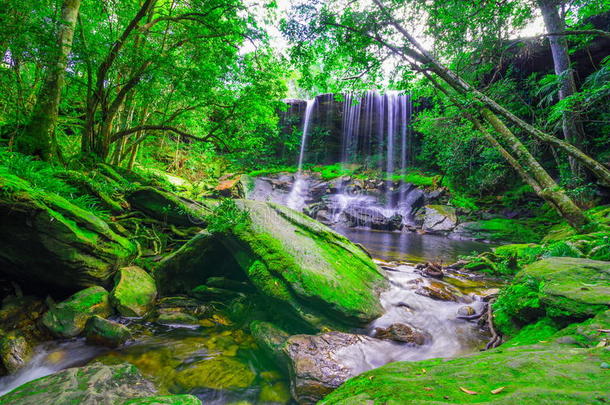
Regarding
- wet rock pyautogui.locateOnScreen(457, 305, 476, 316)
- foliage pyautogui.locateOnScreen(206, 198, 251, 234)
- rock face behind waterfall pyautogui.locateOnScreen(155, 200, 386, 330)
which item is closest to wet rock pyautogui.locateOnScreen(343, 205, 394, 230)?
rock face behind waterfall pyautogui.locateOnScreen(155, 200, 386, 330)

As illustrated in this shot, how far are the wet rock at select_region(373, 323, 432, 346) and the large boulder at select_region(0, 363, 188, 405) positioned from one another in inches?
95.2

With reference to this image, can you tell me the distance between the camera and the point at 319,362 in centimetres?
255

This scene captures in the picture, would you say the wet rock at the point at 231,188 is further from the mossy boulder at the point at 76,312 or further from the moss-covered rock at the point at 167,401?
the moss-covered rock at the point at 167,401

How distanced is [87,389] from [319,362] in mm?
1997

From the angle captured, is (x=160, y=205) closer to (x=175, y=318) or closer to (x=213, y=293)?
(x=213, y=293)

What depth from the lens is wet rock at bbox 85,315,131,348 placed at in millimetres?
3053

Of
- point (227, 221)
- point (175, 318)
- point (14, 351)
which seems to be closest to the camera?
point (14, 351)

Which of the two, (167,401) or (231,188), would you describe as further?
(231,188)

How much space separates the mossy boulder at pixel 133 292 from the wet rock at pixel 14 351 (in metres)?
0.92

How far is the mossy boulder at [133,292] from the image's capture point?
362 cm

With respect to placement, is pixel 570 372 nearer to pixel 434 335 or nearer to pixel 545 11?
pixel 434 335

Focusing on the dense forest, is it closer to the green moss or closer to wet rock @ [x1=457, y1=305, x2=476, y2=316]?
wet rock @ [x1=457, y1=305, x2=476, y2=316]

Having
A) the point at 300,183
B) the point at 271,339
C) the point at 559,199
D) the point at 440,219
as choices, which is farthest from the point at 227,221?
the point at 300,183

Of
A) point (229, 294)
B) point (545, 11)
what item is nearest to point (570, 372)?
point (229, 294)
